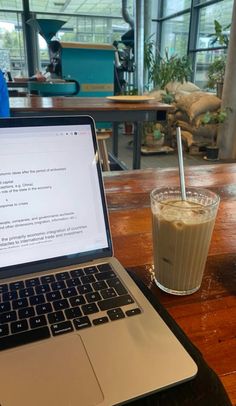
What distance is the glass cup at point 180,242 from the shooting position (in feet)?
1.52

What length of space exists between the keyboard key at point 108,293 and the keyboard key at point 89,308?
2 centimetres

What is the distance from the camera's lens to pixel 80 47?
3.23 m

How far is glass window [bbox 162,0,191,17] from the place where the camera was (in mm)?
5639

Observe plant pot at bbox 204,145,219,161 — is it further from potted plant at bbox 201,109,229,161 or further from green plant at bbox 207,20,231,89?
green plant at bbox 207,20,231,89

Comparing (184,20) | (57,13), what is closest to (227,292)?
(184,20)

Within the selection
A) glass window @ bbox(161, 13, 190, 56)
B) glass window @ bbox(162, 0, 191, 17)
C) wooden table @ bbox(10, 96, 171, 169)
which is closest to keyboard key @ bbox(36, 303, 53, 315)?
wooden table @ bbox(10, 96, 171, 169)

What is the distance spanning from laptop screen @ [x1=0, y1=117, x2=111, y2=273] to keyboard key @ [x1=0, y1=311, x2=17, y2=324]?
89mm

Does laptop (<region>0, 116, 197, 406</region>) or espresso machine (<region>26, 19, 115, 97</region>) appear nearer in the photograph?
laptop (<region>0, 116, 197, 406</region>)

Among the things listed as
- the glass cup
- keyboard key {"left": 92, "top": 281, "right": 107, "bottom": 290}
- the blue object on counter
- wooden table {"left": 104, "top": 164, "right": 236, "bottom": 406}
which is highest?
the blue object on counter

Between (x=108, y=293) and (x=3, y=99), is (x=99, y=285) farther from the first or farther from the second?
(x=3, y=99)

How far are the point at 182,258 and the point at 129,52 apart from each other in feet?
15.3

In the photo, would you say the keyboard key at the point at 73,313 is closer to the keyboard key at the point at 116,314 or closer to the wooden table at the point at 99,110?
the keyboard key at the point at 116,314

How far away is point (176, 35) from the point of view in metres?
6.08

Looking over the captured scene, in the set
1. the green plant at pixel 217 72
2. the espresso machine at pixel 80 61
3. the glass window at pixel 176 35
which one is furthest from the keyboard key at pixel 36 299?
the glass window at pixel 176 35
